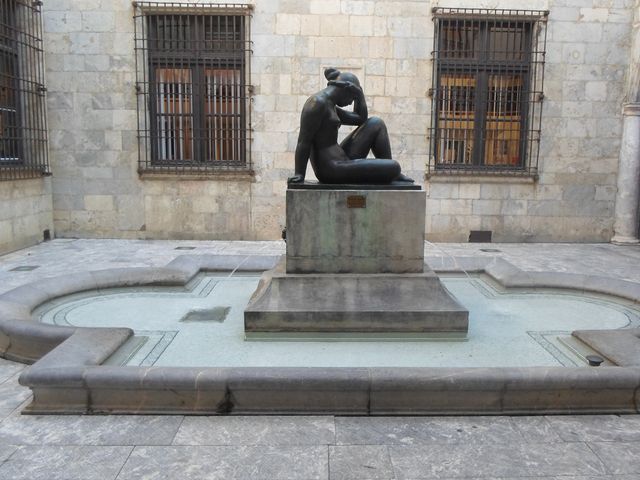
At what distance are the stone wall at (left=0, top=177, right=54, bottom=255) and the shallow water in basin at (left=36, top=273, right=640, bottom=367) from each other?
3.94 metres

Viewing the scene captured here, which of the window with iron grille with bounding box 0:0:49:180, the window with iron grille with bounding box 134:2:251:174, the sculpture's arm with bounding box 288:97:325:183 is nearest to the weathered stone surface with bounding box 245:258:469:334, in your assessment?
the sculpture's arm with bounding box 288:97:325:183

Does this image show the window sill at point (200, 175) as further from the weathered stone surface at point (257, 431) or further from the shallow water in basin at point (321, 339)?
the weathered stone surface at point (257, 431)

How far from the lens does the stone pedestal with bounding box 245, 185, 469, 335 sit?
4844mm

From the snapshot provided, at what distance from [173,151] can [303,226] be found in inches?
244

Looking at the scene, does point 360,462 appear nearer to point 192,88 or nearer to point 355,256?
point 355,256

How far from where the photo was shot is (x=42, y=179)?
10.1 m

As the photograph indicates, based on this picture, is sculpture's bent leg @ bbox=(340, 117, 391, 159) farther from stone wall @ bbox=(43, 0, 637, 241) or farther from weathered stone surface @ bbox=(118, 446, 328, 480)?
stone wall @ bbox=(43, 0, 637, 241)

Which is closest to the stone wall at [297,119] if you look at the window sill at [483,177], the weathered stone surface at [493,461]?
the window sill at [483,177]

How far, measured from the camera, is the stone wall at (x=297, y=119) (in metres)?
10.0

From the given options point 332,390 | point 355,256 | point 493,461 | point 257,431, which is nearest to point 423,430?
point 493,461

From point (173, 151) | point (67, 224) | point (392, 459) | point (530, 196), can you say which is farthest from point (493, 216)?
point (392, 459)

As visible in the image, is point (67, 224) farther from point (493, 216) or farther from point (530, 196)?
point (530, 196)

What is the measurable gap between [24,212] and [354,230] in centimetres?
666

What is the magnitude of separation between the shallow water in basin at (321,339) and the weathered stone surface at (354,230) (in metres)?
0.68
